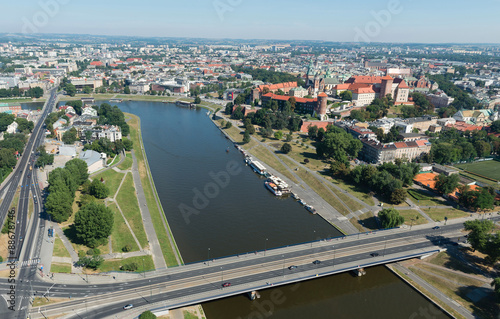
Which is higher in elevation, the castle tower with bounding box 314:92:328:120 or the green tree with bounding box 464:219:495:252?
the castle tower with bounding box 314:92:328:120

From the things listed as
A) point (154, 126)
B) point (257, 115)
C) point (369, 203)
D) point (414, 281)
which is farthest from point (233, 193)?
point (154, 126)

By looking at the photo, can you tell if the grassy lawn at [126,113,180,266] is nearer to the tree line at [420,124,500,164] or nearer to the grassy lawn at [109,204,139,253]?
the grassy lawn at [109,204,139,253]

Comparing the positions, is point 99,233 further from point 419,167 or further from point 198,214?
point 419,167

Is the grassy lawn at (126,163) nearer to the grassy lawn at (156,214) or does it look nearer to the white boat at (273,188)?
the grassy lawn at (156,214)

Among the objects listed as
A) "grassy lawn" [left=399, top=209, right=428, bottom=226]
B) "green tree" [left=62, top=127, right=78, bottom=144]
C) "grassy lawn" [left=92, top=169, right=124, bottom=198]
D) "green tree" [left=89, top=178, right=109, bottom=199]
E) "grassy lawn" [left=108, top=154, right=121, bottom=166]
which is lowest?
"grassy lawn" [left=399, top=209, right=428, bottom=226]

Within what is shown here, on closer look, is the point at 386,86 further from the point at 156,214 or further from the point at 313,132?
the point at 156,214

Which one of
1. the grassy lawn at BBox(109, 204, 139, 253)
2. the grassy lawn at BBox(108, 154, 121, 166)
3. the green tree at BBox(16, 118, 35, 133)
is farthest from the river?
the green tree at BBox(16, 118, 35, 133)
